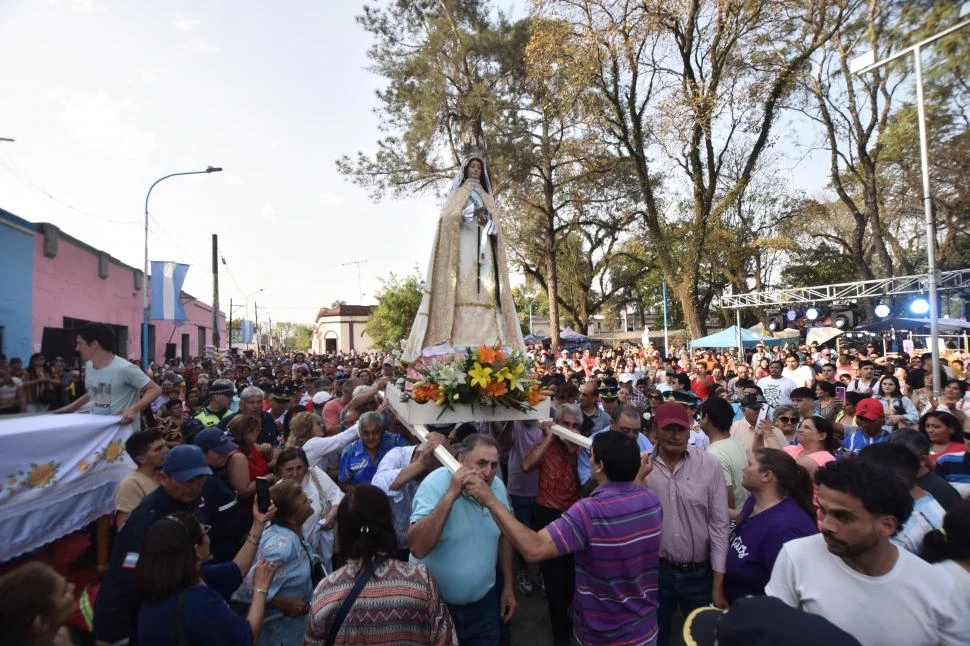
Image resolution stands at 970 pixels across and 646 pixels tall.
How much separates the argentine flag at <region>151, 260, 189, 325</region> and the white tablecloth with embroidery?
17.4 metres

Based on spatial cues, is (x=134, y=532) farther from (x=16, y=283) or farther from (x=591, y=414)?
(x=16, y=283)

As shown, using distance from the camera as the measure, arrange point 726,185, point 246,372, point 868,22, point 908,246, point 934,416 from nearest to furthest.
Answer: point 934,416
point 246,372
point 868,22
point 726,185
point 908,246

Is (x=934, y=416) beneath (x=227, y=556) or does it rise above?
above

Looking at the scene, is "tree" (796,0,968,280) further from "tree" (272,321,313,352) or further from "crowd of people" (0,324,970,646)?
"tree" (272,321,313,352)

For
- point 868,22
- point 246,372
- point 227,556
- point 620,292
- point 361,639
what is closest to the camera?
point 361,639

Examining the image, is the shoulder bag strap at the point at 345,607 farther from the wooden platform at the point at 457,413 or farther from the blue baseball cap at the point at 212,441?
the blue baseball cap at the point at 212,441

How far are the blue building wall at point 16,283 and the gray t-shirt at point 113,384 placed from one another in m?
12.5

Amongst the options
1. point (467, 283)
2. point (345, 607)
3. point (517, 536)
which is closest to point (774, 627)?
point (517, 536)

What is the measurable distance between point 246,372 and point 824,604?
14.0 meters

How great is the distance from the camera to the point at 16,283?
1452 cm

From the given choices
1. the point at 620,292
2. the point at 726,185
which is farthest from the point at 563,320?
the point at 726,185

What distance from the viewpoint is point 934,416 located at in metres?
4.86

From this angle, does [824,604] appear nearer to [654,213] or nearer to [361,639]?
[361,639]

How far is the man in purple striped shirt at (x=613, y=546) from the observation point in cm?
278
